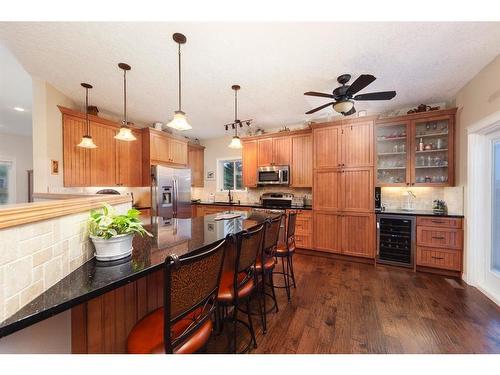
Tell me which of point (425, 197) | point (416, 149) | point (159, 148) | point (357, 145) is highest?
point (159, 148)

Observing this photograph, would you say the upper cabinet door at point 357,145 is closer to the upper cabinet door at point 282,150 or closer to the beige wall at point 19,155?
the upper cabinet door at point 282,150

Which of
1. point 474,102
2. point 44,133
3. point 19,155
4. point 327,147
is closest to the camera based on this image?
point 474,102

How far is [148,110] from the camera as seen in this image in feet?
12.7

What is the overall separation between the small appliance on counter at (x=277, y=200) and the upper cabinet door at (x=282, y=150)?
2.39ft

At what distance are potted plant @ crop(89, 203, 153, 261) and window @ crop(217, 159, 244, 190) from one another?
4485 millimetres

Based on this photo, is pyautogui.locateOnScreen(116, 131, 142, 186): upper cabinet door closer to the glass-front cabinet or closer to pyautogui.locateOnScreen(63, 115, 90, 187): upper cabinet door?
pyautogui.locateOnScreen(63, 115, 90, 187): upper cabinet door

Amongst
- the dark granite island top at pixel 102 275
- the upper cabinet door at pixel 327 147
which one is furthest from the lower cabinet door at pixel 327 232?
the dark granite island top at pixel 102 275

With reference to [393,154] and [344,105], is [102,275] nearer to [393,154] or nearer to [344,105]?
[344,105]

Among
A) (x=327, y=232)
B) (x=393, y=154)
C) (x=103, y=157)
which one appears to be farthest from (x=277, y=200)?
(x=103, y=157)

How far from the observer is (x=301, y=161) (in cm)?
425

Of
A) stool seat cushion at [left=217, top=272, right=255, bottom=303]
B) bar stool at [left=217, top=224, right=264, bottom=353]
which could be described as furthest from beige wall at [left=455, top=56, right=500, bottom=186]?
stool seat cushion at [left=217, top=272, right=255, bottom=303]

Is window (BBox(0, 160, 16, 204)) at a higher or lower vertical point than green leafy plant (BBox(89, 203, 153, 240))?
higher

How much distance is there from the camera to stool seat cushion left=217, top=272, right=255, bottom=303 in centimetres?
138

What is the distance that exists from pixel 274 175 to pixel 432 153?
2.71 metres
